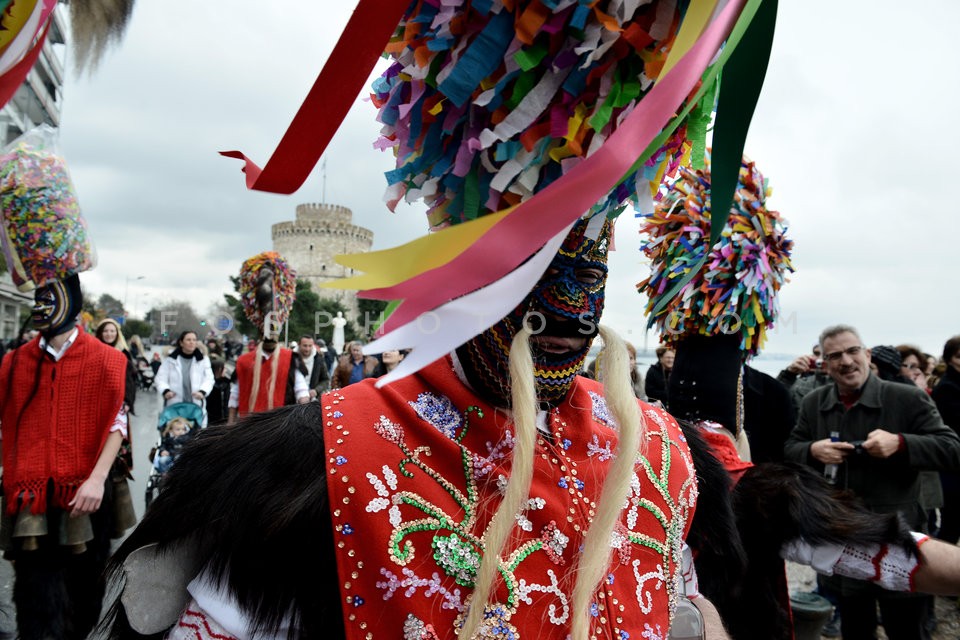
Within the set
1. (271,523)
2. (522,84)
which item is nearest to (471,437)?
(271,523)

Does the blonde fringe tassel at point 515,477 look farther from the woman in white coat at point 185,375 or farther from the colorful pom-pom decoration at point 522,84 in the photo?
the woman in white coat at point 185,375

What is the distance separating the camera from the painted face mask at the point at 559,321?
1397mm

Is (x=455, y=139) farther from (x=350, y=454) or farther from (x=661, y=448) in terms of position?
(x=661, y=448)

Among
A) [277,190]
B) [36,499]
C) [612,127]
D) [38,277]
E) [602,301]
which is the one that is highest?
[38,277]

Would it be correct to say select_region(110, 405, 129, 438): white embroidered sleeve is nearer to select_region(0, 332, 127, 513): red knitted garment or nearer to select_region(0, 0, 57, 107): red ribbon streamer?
select_region(0, 332, 127, 513): red knitted garment

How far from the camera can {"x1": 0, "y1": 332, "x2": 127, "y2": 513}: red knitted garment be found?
3.36 metres

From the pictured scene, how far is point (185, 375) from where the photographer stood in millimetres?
6984

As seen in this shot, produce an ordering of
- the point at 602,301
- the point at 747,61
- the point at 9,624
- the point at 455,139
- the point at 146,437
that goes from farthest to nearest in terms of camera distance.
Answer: the point at 146,437 < the point at 9,624 < the point at 602,301 < the point at 455,139 < the point at 747,61

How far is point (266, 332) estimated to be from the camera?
19.3ft

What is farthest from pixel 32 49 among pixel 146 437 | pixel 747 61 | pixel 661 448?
pixel 146 437

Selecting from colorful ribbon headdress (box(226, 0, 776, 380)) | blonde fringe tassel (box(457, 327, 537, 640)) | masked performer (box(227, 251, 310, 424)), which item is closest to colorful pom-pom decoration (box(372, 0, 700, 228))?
colorful ribbon headdress (box(226, 0, 776, 380))

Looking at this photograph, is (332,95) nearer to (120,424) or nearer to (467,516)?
(467,516)

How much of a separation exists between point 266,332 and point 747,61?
5307mm

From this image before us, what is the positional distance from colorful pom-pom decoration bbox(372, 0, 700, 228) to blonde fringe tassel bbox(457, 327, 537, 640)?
0.31 metres
